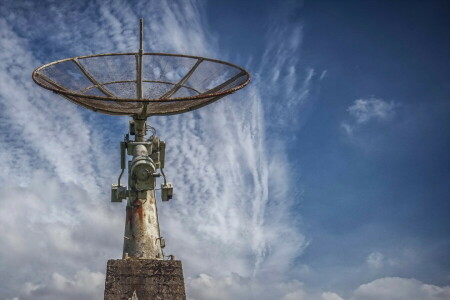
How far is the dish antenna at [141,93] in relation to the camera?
13.6 m

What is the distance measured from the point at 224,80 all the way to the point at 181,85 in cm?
196

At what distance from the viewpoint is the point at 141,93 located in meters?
17.3

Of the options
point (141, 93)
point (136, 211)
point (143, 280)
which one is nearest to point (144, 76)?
point (141, 93)

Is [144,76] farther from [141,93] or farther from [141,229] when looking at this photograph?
[141,229]

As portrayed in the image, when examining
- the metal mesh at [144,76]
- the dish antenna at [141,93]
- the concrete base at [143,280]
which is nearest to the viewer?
the concrete base at [143,280]

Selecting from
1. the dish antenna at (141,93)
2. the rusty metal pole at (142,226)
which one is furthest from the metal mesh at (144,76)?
the rusty metal pole at (142,226)

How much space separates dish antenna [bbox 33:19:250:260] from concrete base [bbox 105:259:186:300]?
2.62 m

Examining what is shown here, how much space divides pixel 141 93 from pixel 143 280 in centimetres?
867

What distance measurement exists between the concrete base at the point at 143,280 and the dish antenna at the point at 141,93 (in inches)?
103

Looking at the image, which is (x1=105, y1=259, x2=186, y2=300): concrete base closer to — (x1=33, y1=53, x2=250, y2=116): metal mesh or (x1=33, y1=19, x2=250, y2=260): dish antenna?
(x1=33, y1=19, x2=250, y2=260): dish antenna

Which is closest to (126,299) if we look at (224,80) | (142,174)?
(142,174)

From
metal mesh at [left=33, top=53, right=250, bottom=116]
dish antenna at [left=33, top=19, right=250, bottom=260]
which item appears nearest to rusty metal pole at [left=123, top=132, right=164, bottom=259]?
dish antenna at [left=33, top=19, right=250, bottom=260]

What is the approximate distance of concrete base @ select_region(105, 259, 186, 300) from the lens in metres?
9.77

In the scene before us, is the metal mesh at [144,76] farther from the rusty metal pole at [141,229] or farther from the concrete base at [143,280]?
the concrete base at [143,280]
